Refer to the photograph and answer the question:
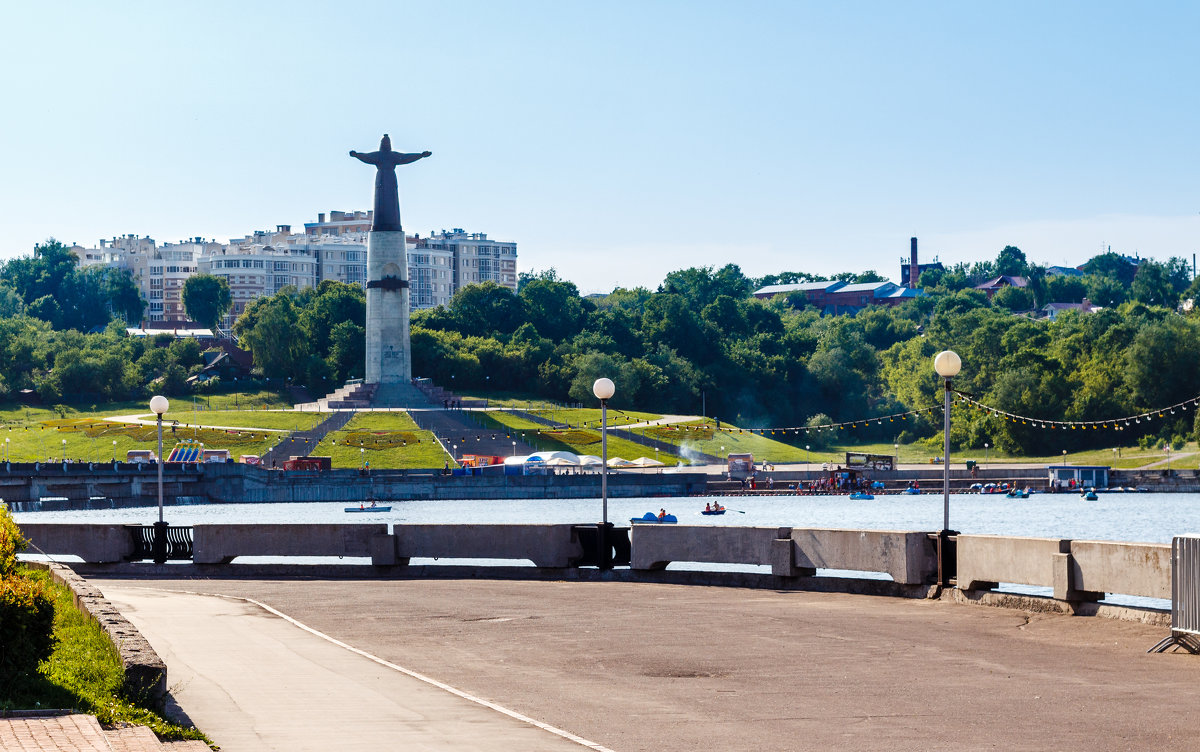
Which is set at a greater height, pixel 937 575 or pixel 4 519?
pixel 4 519

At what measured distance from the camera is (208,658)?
16719 millimetres

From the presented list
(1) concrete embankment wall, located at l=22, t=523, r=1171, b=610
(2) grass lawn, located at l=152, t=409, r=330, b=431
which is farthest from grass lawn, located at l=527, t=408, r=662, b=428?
(1) concrete embankment wall, located at l=22, t=523, r=1171, b=610

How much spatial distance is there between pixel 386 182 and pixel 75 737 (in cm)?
12122

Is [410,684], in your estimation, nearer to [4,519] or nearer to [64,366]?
[4,519]

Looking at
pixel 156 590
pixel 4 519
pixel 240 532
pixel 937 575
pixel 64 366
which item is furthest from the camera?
pixel 64 366

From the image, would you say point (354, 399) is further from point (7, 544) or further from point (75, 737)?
Result: point (75, 737)

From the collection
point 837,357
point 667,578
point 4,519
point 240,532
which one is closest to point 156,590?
point 240,532

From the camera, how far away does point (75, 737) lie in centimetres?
1086

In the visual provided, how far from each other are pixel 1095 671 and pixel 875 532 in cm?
728

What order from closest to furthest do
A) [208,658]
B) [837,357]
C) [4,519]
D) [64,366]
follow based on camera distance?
1. [4,519]
2. [208,658]
3. [64,366]
4. [837,357]

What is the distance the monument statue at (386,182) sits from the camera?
130000mm

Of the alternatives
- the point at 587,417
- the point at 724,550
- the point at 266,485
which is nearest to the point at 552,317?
the point at 587,417

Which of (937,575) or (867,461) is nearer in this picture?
(937,575)

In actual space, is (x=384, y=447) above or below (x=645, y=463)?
above
